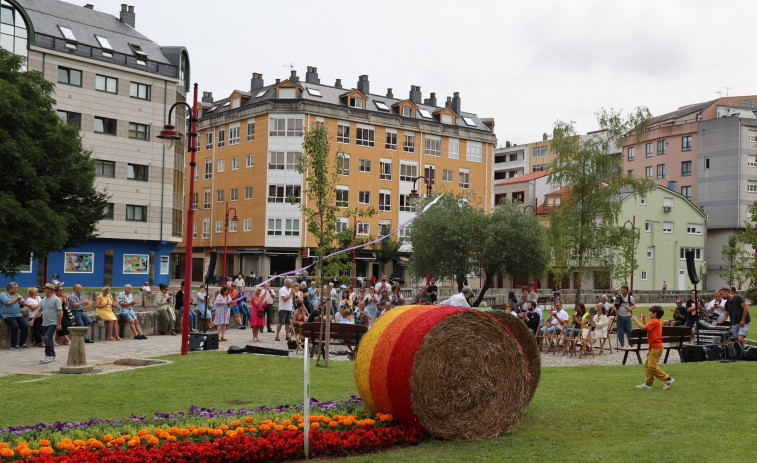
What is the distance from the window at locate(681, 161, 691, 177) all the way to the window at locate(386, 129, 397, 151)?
3305cm

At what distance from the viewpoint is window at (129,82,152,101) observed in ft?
184

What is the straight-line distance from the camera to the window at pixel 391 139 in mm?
76062

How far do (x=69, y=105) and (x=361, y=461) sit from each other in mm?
49509

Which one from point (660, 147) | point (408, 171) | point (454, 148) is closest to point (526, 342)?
point (408, 171)

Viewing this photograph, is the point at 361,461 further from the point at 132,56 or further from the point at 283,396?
the point at 132,56

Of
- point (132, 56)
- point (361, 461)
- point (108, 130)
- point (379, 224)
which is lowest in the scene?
point (361, 461)

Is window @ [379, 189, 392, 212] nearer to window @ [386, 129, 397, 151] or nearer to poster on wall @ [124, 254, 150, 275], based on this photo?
window @ [386, 129, 397, 151]

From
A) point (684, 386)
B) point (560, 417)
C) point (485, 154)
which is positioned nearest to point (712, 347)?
point (684, 386)

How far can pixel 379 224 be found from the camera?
74812 mm

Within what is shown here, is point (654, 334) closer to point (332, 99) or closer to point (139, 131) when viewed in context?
point (139, 131)

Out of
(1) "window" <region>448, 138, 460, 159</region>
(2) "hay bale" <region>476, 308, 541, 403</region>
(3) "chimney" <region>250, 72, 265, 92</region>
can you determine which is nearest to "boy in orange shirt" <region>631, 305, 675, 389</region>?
(2) "hay bale" <region>476, 308, 541, 403</region>

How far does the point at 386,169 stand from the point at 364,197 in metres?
3.96

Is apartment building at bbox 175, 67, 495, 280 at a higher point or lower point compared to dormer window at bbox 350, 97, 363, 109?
lower

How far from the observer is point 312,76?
7762 centimetres
